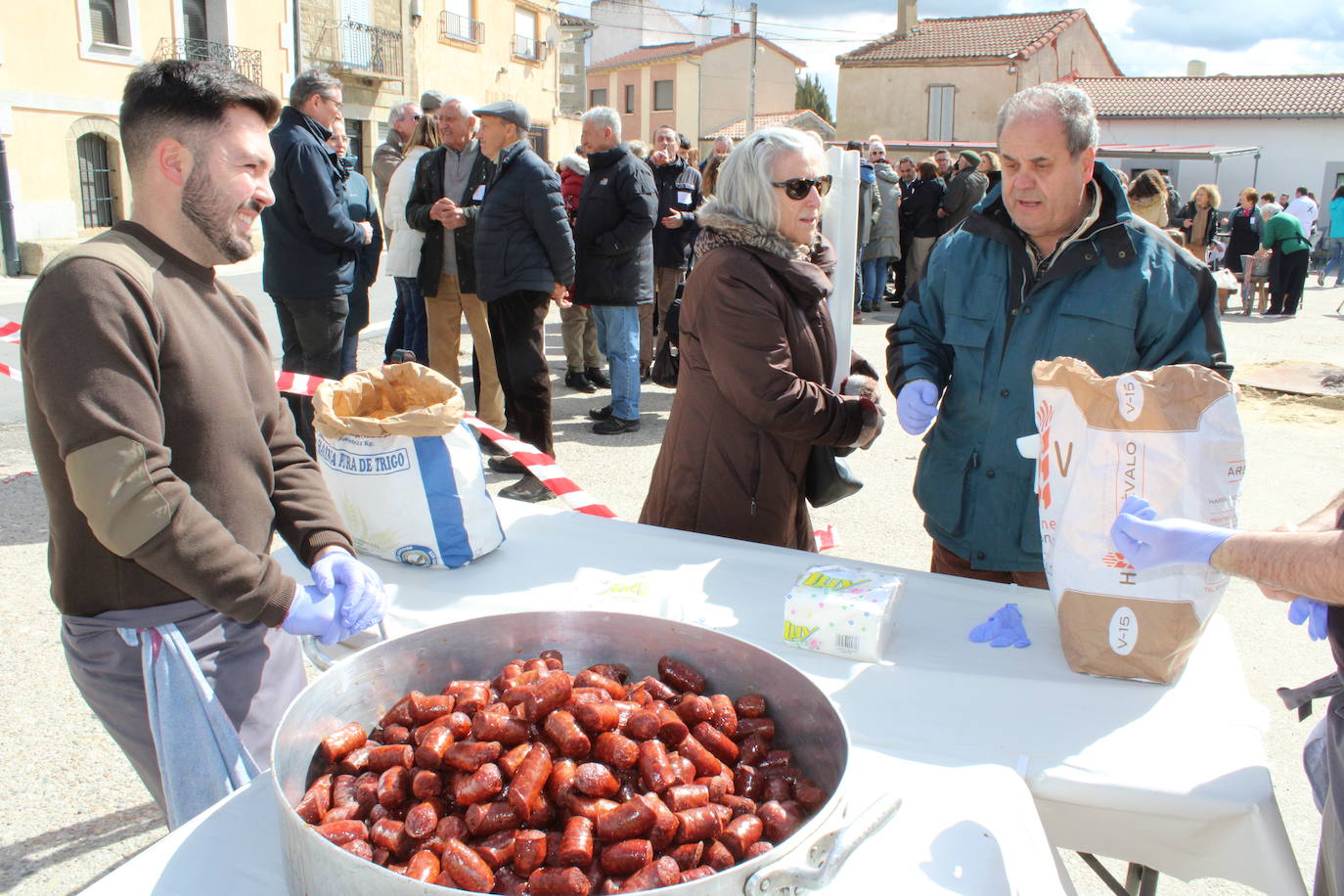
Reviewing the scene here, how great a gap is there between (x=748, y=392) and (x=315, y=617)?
1264 millimetres

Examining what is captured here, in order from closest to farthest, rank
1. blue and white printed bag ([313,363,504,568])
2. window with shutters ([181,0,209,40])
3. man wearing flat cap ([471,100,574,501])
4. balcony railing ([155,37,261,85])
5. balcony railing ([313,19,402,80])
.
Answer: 1. blue and white printed bag ([313,363,504,568])
2. man wearing flat cap ([471,100,574,501])
3. balcony railing ([155,37,261,85])
4. window with shutters ([181,0,209,40])
5. balcony railing ([313,19,402,80])

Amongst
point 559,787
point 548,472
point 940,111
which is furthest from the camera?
point 940,111

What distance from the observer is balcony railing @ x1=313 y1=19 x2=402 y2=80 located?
23.3 meters

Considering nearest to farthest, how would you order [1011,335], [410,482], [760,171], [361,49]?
[410,482] < [1011,335] < [760,171] < [361,49]

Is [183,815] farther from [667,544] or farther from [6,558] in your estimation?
[6,558]

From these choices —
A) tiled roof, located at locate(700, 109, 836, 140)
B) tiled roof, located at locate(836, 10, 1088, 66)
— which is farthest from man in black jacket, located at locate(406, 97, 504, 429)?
tiled roof, located at locate(836, 10, 1088, 66)

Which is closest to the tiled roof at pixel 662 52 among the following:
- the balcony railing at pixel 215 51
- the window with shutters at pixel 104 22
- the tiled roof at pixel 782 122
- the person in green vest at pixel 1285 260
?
the tiled roof at pixel 782 122

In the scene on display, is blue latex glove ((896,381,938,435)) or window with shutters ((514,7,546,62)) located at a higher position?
window with shutters ((514,7,546,62))

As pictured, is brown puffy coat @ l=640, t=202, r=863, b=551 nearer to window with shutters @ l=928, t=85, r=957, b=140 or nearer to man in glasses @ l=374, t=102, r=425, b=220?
man in glasses @ l=374, t=102, r=425, b=220

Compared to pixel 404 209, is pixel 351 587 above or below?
below

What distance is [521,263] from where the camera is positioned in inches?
202

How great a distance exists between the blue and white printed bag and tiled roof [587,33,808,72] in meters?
47.1

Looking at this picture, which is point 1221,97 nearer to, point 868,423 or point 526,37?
point 526,37

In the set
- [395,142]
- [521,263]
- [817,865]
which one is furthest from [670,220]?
[817,865]
